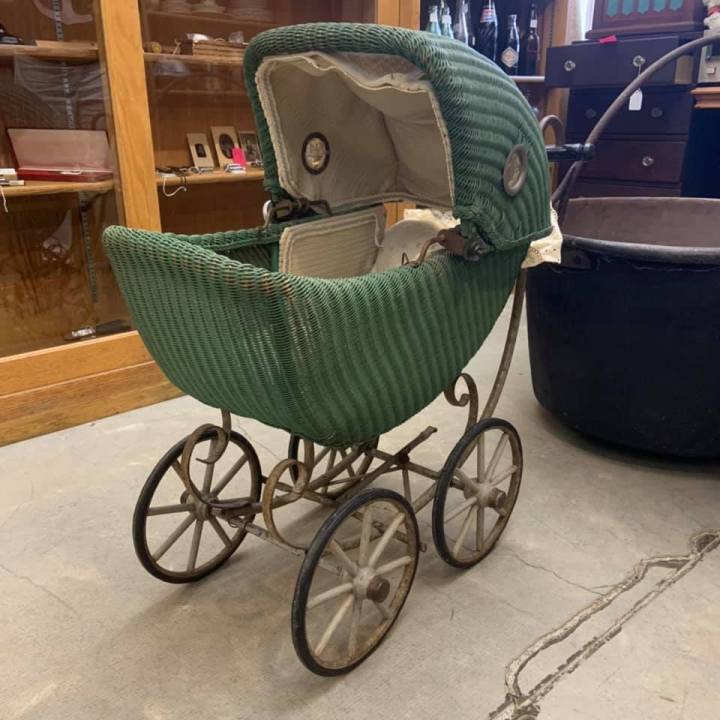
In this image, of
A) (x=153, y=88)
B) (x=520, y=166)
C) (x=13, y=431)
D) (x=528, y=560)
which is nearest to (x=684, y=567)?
(x=528, y=560)

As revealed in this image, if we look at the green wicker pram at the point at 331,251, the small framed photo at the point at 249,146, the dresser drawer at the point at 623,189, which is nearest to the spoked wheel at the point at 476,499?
the green wicker pram at the point at 331,251

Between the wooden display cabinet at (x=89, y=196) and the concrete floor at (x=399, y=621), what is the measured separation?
0.93 ft

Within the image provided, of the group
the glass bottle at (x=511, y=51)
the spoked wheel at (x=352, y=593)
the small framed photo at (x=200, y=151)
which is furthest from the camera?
the glass bottle at (x=511, y=51)

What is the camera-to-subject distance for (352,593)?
3.55ft

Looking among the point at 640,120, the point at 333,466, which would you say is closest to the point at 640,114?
the point at 640,120

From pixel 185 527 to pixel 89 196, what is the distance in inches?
43.3

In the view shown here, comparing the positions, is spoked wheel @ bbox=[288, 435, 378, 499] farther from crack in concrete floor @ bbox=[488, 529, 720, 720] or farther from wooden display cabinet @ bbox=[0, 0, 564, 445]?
wooden display cabinet @ bbox=[0, 0, 564, 445]

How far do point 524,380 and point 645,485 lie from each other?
2.16 ft

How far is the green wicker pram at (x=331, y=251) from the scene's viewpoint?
35.5 inches

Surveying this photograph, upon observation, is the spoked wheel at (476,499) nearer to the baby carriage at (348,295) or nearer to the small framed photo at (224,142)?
the baby carriage at (348,295)

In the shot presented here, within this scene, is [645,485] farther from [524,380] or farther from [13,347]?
[13,347]

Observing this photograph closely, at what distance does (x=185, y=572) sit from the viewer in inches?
50.2

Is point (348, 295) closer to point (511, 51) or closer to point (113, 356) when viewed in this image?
point (113, 356)

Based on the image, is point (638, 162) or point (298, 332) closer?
point (298, 332)
